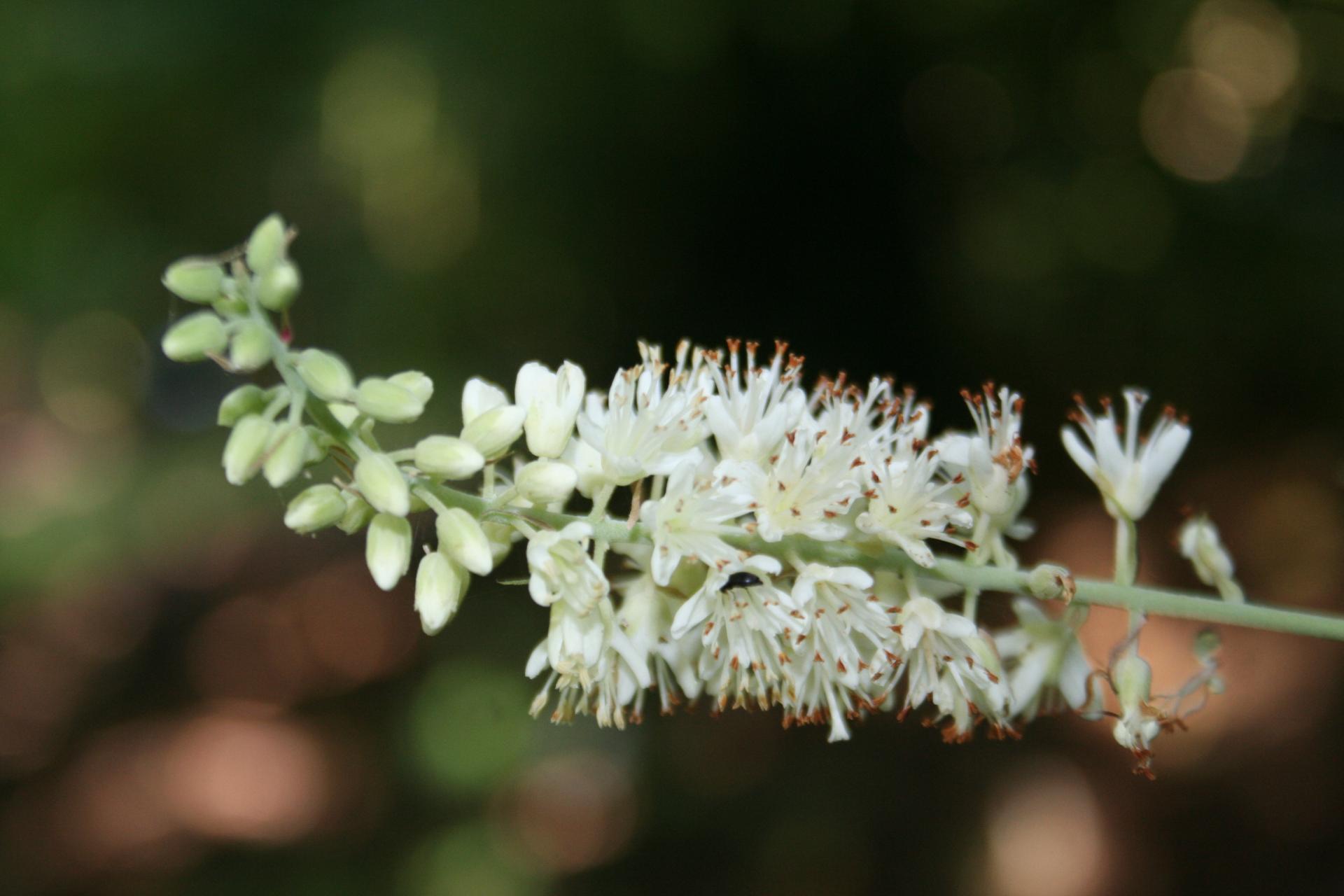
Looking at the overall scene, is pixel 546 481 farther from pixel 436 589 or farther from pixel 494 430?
pixel 436 589

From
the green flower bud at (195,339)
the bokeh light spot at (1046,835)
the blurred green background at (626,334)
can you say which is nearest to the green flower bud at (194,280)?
the green flower bud at (195,339)

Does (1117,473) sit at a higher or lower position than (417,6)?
lower

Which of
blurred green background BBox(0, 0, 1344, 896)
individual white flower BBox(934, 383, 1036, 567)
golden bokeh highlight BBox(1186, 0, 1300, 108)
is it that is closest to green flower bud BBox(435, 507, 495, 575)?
individual white flower BBox(934, 383, 1036, 567)

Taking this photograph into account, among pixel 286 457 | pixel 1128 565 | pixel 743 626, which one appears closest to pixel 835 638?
pixel 743 626

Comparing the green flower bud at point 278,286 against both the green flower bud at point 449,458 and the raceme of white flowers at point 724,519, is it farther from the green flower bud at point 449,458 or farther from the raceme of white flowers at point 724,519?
the green flower bud at point 449,458

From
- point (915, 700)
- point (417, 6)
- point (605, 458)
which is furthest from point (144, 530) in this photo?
point (915, 700)

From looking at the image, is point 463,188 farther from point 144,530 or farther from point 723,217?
point 144,530
